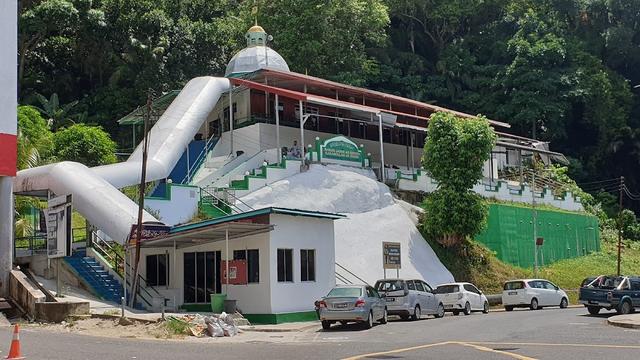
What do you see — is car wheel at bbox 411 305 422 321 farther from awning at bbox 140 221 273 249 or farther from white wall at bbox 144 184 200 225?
white wall at bbox 144 184 200 225

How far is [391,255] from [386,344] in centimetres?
1378

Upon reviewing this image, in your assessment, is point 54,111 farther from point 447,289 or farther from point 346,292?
point 346,292

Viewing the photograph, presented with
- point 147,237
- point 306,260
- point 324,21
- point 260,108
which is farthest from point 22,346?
point 324,21

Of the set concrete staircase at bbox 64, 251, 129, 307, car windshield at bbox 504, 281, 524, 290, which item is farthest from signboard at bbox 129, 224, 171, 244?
car windshield at bbox 504, 281, 524, 290

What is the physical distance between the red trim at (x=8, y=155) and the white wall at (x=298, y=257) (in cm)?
1017

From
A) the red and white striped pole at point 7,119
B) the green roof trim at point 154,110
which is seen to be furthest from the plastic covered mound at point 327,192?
the green roof trim at point 154,110

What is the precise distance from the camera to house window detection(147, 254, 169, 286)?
2920 centimetres

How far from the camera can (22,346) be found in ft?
55.0

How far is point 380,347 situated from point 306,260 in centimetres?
1089

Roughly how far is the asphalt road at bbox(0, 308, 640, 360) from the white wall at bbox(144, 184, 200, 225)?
11.3m

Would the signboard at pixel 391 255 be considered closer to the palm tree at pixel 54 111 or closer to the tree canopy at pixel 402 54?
the tree canopy at pixel 402 54

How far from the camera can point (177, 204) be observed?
111ft

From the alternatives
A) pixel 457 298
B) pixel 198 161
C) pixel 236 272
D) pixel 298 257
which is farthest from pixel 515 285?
pixel 198 161

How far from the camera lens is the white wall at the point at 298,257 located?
26.4 m
